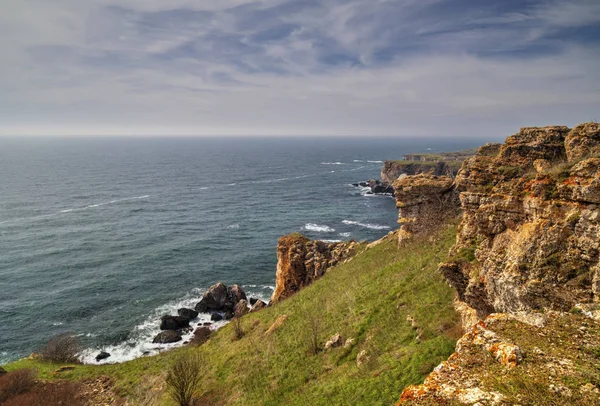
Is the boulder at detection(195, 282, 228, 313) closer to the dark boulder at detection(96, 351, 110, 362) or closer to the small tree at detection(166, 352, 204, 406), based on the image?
the dark boulder at detection(96, 351, 110, 362)

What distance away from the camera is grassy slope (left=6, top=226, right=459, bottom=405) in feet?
63.1

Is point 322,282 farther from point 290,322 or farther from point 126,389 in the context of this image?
point 126,389

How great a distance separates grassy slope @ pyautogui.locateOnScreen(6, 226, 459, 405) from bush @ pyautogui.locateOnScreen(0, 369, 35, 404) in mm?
3258

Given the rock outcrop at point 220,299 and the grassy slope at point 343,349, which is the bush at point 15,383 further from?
the rock outcrop at point 220,299

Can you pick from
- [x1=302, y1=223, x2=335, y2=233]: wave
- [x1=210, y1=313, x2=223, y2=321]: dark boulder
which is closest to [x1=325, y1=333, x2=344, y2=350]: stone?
[x1=210, y1=313, x2=223, y2=321]: dark boulder

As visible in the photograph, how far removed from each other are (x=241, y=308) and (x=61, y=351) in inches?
1034

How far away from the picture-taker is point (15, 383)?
34.2 meters

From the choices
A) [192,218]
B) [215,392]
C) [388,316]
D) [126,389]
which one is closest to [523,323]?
[388,316]

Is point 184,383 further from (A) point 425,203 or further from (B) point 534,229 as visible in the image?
(A) point 425,203

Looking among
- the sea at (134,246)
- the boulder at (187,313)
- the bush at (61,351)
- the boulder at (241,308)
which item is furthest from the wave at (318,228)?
the bush at (61,351)

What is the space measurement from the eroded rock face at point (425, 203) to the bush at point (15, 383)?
46.8 meters

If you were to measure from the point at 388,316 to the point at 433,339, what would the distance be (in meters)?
6.88

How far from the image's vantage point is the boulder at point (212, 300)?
62097mm

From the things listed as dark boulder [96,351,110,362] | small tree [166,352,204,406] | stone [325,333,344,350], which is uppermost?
stone [325,333,344,350]
